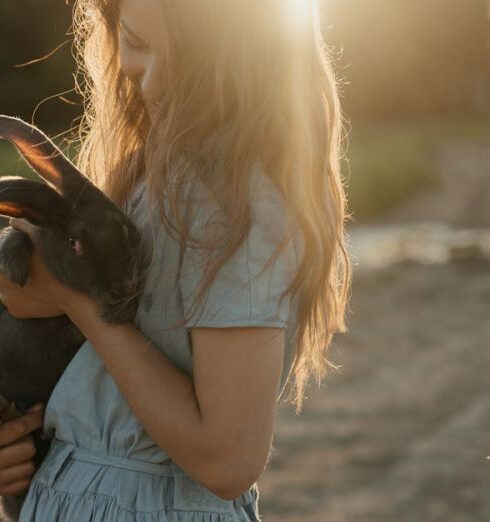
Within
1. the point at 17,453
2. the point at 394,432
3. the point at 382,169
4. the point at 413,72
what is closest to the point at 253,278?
the point at 17,453

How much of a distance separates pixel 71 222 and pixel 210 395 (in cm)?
72

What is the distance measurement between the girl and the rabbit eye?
0.56 feet

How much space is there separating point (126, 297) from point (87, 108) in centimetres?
107

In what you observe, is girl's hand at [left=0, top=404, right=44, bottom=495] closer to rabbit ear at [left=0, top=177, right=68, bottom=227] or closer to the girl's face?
rabbit ear at [left=0, top=177, right=68, bottom=227]

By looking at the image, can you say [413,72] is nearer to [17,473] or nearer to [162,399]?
[17,473]

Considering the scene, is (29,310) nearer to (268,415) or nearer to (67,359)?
(67,359)

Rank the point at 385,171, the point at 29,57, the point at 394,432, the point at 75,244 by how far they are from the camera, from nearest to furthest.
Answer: the point at 75,244 < the point at 394,432 < the point at 385,171 < the point at 29,57

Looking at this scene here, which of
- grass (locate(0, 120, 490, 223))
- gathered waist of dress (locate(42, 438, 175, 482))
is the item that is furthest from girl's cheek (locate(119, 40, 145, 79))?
grass (locate(0, 120, 490, 223))

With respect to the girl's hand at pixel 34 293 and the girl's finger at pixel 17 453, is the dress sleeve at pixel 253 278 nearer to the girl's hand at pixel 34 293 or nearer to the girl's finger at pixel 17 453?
the girl's hand at pixel 34 293

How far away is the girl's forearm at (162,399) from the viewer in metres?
2.39

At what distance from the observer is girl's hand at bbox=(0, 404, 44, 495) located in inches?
109

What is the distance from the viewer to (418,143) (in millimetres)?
36594

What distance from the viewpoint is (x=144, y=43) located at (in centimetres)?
253

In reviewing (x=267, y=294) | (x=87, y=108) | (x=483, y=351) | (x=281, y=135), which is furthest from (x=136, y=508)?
(x=483, y=351)
